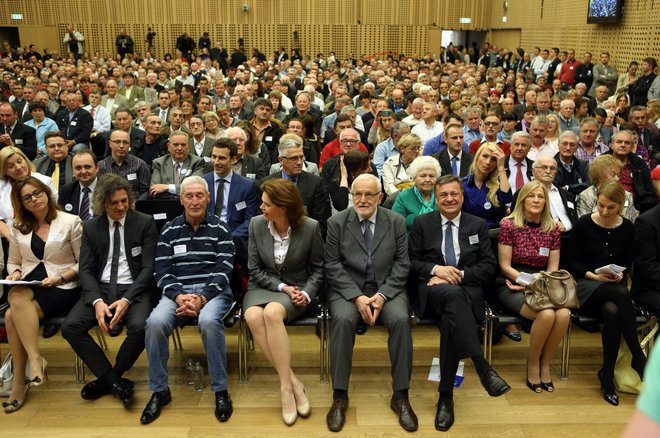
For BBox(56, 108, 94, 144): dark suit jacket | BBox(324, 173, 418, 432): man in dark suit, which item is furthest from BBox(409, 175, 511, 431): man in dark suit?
BBox(56, 108, 94, 144): dark suit jacket

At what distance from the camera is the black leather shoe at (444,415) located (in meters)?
3.27

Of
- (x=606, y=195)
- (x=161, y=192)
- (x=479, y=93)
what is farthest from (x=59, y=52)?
(x=606, y=195)

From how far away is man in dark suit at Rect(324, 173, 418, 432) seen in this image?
11.1 feet

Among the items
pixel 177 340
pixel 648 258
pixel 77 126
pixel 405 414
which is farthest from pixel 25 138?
pixel 648 258

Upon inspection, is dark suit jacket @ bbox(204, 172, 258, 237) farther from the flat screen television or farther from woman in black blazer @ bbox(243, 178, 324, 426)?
the flat screen television

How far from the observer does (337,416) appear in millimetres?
3297

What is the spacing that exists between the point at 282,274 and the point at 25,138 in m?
4.66

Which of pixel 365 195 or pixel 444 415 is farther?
pixel 365 195

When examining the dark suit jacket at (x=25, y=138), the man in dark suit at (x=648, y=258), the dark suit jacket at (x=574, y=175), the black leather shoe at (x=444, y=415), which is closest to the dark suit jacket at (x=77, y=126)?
the dark suit jacket at (x=25, y=138)

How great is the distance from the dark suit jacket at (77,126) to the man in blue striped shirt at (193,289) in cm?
441

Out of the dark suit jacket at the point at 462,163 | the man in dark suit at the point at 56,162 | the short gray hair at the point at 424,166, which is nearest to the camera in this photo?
the short gray hair at the point at 424,166

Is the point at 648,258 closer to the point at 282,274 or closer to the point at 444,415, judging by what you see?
the point at 444,415

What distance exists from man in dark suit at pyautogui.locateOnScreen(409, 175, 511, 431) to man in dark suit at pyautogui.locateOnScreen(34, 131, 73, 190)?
3.27m

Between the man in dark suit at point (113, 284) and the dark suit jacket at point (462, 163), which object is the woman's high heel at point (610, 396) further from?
the man in dark suit at point (113, 284)
